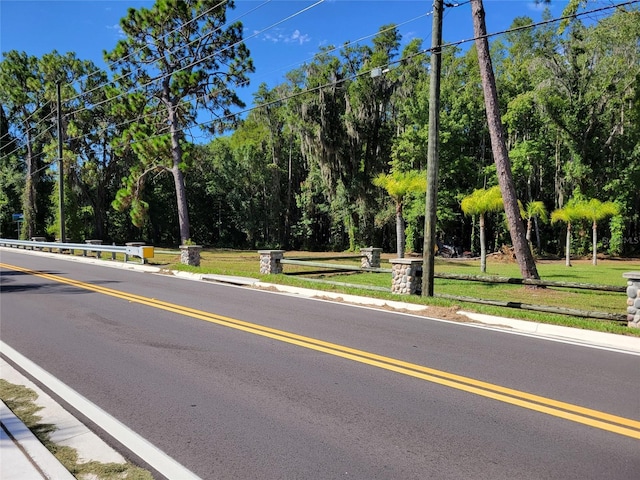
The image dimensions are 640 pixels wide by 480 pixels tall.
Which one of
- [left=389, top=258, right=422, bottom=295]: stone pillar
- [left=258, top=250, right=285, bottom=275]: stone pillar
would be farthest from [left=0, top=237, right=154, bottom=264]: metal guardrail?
[left=389, top=258, right=422, bottom=295]: stone pillar

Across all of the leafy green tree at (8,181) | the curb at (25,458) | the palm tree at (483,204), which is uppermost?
the leafy green tree at (8,181)

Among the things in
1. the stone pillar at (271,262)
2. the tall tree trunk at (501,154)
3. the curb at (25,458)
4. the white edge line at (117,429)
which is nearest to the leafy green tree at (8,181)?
the stone pillar at (271,262)

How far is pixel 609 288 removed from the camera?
31.2 ft

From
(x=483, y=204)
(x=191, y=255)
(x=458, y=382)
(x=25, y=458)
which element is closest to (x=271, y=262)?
(x=191, y=255)

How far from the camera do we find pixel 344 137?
3600 centimetres

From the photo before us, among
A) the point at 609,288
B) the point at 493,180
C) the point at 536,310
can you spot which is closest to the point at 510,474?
the point at 536,310

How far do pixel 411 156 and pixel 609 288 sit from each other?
24631mm

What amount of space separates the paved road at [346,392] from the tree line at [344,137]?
1711 cm

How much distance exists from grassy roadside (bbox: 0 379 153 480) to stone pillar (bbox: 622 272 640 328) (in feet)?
26.5

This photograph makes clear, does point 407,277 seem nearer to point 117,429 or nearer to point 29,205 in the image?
point 117,429

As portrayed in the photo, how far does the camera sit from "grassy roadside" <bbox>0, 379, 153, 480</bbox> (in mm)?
3148

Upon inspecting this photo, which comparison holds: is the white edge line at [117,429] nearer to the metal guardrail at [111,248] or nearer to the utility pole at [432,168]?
the utility pole at [432,168]

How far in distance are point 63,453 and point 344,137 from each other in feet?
112

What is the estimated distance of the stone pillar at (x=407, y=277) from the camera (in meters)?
11.7
